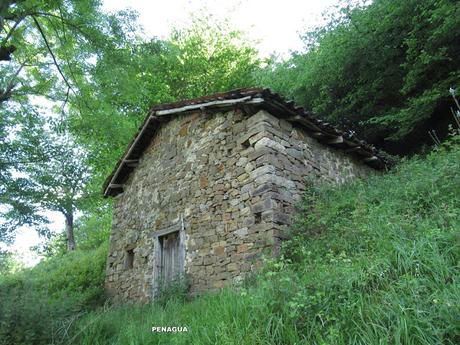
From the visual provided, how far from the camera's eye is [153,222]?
319 inches

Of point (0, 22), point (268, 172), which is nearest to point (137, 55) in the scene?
point (0, 22)

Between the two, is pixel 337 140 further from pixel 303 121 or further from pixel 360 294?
pixel 360 294

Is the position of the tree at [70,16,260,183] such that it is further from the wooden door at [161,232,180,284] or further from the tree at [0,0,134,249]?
the wooden door at [161,232,180,284]

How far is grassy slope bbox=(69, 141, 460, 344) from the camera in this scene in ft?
9.00

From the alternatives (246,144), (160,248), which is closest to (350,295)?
(246,144)

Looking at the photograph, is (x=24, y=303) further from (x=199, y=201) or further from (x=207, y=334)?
(x=199, y=201)

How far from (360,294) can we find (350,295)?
0.10m

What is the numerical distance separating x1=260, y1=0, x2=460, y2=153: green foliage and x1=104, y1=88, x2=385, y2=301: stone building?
218 centimetres

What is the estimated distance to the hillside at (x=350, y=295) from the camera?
9.09ft

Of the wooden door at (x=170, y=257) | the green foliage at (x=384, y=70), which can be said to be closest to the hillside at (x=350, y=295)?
the wooden door at (x=170, y=257)

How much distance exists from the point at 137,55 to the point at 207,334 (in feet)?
20.9

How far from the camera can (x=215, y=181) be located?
22.6ft

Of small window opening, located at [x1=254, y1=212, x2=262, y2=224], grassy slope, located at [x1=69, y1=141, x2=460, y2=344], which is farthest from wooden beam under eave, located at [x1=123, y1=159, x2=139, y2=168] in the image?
grassy slope, located at [x1=69, y1=141, x2=460, y2=344]

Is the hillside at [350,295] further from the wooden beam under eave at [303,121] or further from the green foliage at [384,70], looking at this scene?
the green foliage at [384,70]
